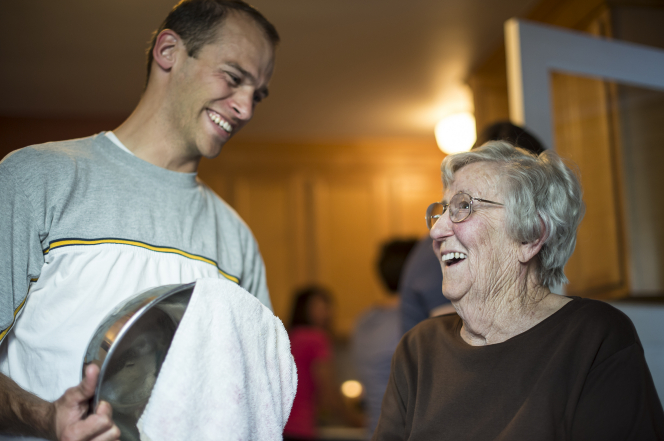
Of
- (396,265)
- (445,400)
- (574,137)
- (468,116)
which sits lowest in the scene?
(445,400)

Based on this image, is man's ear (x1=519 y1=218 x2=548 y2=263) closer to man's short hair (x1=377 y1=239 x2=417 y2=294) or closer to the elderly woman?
the elderly woman

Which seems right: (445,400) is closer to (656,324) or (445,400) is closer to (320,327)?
(656,324)

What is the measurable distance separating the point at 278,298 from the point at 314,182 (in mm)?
1016

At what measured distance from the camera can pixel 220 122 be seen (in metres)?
1.24

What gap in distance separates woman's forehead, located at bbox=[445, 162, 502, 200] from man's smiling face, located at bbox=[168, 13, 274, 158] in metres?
0.48

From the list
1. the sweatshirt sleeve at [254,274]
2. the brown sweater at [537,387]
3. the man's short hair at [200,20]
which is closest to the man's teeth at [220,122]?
the man's short hair at [200,20]

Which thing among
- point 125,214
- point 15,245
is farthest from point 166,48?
point 15,245

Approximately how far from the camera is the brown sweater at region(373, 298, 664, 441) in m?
0.91

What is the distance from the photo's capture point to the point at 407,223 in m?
4.95

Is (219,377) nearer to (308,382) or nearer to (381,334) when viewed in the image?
(381,334)

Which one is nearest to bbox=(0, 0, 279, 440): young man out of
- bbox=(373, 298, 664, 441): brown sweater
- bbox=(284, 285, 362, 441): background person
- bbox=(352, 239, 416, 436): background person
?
bbox=(373, 298, 664, 441): brown sweater

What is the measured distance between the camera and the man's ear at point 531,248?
1133 mm

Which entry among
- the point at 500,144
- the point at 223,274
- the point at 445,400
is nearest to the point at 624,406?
the point at 445,400

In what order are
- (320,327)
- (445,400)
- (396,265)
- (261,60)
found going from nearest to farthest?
(445,400), (261,60), (396,265), (320,327)
